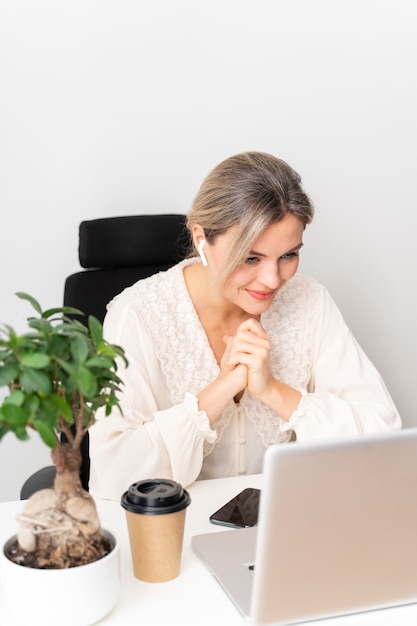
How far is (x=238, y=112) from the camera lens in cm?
246

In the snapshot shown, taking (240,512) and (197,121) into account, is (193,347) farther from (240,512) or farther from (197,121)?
(197,121)

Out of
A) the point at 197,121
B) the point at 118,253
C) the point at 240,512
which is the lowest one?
the point at 240,512

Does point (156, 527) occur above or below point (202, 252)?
below

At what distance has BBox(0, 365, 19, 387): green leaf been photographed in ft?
3.02

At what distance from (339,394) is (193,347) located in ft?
1.13

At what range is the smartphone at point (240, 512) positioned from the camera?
1.33 m

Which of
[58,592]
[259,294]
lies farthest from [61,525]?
[259,294]

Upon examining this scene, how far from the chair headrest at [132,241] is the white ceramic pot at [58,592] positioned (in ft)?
3.64

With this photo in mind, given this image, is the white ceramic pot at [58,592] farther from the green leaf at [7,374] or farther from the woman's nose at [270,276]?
the woman's nose at [270,276]

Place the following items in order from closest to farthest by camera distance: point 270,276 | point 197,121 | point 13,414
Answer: point 13,414 < point 270,276 < point 197,121

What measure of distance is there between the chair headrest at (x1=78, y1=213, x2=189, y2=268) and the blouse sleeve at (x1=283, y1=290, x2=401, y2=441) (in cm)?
40

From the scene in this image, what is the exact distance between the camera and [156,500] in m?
1.10

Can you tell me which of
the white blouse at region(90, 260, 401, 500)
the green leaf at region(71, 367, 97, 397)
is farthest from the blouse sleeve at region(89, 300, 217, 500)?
the green leaf at region(71, 367, 97, 397)

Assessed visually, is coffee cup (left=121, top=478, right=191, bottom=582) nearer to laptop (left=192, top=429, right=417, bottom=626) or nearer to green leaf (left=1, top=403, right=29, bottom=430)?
laptop (left=192, top=429, right=417, bottom=626)
